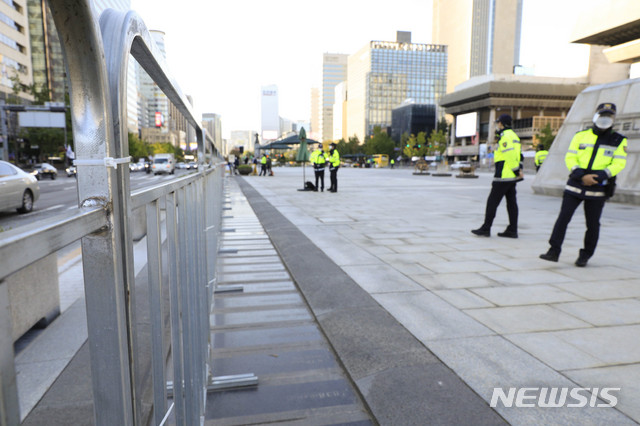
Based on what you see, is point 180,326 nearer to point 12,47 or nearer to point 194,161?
point 194,161

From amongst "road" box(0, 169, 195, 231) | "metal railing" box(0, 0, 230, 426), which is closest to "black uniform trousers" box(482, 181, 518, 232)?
"road" box(0, 169, 195, 231)

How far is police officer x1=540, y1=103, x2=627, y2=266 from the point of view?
4992mm

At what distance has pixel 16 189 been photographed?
10602mm

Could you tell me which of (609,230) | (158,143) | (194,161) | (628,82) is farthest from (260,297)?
(158,143)

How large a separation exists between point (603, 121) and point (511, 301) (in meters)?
2.62

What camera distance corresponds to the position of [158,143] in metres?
118

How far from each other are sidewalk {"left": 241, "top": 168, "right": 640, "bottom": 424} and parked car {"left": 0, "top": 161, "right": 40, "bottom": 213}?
19.2ft

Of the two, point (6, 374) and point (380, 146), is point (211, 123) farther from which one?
point (380, 146)

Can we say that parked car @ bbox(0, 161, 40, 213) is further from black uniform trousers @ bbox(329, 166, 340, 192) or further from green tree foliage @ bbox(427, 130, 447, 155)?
green tree foliage @ bbox(427, 130, 447, 155)

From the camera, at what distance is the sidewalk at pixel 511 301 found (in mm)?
2543

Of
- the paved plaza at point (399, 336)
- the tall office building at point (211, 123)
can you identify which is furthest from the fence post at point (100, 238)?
the tall office building at point (211, 123)

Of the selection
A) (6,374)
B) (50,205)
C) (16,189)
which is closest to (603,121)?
(6,374)

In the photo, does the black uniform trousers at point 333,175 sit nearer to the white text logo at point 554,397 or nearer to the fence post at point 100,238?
the white text logo at point 554,397

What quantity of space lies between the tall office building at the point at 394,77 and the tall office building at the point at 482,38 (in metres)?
8.09
